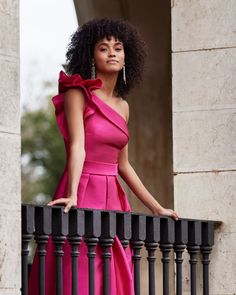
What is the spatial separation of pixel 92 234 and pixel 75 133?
2.48ft

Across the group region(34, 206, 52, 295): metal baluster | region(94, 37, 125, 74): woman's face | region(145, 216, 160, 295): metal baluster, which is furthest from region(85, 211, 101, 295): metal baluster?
region(94, 37, 125, 74): woman's face

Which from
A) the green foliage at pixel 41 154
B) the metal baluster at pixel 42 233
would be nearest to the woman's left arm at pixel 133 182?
the metal baluster at pixel 42 233

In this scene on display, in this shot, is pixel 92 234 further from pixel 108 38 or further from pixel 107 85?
pixel 108 38

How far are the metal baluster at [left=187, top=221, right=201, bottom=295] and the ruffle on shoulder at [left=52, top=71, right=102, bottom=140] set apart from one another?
1058mm

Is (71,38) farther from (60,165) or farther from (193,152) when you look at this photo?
(60,165)

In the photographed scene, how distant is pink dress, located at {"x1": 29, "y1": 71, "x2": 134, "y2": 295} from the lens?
9.46m

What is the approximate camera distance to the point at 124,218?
9.32 m

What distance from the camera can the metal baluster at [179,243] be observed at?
33.0 ft

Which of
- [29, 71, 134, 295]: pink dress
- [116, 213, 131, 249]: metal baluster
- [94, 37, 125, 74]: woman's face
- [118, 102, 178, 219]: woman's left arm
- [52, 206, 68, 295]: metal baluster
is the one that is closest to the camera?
[52, 206, 68, 295]: metal baluster

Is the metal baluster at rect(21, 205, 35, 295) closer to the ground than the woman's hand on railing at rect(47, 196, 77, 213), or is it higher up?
closer to the ground

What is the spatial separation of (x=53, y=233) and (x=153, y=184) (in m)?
6.46

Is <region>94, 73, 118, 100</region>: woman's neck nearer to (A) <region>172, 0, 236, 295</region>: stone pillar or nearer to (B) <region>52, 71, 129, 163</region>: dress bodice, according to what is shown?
(B) <region>52, 71, 129, 163</region>: dress bodice

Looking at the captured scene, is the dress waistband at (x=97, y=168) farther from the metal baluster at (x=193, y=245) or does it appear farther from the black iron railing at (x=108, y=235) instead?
the metal baluster at (x=193, y=245)

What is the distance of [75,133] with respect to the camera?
375 inches
